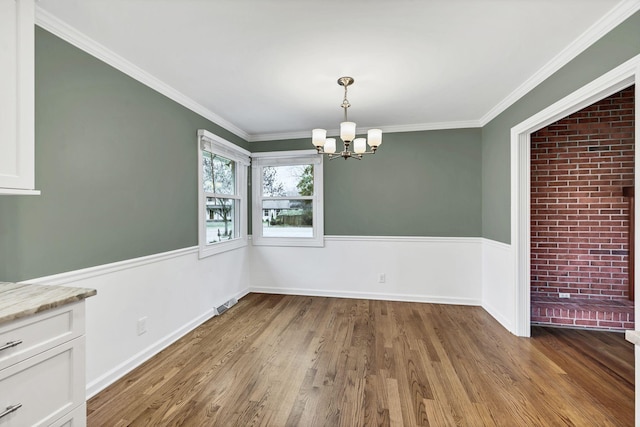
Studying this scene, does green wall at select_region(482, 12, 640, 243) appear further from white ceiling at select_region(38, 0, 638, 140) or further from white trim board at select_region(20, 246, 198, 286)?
white trim board at select_region(20, 246, 198, 286)

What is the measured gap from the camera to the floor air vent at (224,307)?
3.45 m

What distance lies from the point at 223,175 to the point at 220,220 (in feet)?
1.98

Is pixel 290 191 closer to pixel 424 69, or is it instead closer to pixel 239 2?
pixel 424 69

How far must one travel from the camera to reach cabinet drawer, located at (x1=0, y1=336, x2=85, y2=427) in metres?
1.10

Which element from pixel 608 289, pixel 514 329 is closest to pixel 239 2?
pixel 514 329

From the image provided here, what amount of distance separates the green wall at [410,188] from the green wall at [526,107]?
20cm

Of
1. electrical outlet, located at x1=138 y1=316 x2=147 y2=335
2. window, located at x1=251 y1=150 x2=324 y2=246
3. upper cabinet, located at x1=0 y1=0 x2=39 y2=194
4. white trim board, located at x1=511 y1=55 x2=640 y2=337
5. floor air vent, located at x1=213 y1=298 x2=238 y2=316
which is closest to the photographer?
upper cabinet, located at x1=0 y1=0 x2=39 y2=194

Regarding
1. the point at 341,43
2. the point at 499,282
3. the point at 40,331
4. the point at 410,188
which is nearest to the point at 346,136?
the point at 341,43

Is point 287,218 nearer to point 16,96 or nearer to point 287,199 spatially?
point 287,199

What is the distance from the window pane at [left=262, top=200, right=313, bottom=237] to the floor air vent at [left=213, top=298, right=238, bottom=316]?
1.08 metres

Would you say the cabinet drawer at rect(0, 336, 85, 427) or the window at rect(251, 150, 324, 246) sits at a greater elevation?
the window at rect(251, 150, 324, 246)

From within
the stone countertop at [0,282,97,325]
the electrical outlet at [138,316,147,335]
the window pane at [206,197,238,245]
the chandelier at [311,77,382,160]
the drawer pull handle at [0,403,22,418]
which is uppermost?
the chandelier at [311,77,382,160]

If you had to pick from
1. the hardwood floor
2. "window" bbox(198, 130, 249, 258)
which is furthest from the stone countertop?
"window" bbox(198, 130, 249, 258)

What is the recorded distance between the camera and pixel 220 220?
3.80m
